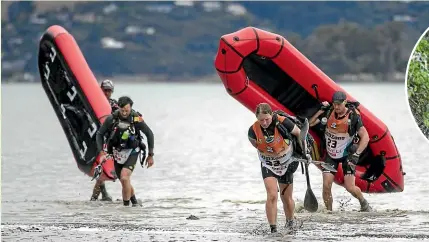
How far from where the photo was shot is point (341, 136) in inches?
573

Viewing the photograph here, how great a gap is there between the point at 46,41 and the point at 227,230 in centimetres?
684

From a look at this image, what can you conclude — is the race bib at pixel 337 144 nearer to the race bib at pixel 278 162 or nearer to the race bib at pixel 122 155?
the race bib at pixel 278 162

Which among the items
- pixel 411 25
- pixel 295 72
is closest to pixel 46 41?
pixel 295 72

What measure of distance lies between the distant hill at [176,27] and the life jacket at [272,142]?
126m

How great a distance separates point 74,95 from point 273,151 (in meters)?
6.38

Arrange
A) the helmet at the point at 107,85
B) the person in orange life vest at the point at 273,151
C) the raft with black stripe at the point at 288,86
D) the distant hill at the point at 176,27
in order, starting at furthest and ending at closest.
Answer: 1. the distant hill at the point at 176,27
2. the helmet at the point at 107,85
3. the raft with black stripe at the point at 288,86
4. the person in orange life vest at the point at 273,151

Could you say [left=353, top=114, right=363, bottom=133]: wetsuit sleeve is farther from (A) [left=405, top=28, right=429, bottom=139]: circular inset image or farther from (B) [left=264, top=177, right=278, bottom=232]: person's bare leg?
(B) [left=264, top=177, right=278, bottom=232]: person's bare leg

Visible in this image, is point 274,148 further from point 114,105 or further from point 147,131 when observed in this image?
point 114,105

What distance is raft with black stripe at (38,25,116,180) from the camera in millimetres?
17547

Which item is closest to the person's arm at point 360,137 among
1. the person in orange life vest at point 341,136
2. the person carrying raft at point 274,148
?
the person in orange life vest at point 341,136

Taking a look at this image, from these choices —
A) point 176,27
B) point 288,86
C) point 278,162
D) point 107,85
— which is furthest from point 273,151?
point 176,27

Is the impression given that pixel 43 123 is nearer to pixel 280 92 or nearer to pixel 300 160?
pixel 280 92

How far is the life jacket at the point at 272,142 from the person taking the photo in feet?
41.0

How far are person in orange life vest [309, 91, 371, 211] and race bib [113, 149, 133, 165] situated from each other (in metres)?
2.50
